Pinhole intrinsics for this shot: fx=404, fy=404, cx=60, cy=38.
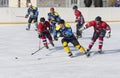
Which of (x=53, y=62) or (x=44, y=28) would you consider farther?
(x=44, y=28)

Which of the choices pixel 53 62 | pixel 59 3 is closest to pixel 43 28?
pixel 53 62

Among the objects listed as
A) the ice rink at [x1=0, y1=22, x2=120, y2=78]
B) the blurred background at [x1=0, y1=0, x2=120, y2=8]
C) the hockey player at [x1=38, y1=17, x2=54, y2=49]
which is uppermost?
the blurred background at [x1=0, y1=0, x2=120, y2=8]

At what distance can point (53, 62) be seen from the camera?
934cm

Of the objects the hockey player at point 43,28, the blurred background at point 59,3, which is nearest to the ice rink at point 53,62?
the hockey player at point 43,28

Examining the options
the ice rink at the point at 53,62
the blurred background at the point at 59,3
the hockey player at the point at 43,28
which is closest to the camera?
the ice rink at the point at 53,62

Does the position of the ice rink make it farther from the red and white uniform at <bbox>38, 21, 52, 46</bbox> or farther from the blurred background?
the blurred background

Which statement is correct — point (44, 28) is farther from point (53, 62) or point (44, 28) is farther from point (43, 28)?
point (53, 62)

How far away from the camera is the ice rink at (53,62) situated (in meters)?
7.93

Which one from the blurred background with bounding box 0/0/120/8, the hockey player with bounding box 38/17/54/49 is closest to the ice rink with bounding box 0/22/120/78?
the hockey player with bounding box 38/17/54/49

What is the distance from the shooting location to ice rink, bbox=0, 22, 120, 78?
793 centimetres

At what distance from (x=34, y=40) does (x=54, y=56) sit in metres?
3.47

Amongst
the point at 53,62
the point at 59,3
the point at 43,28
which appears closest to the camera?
the point at 53,62

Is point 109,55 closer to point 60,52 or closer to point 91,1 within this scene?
point 60,52

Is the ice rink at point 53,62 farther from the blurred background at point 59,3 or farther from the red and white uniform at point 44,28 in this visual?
the blurred background at point 59,3
